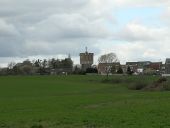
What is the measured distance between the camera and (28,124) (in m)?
21.2

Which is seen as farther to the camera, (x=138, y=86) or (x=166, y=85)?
(x=138, y=86)

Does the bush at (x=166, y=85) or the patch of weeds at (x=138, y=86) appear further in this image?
the patch of weeds at (x=138, y=86)

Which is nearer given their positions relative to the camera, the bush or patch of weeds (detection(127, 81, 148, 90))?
the bush

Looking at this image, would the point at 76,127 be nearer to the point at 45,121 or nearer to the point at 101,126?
the point at 101,126

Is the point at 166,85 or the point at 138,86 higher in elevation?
the point at 166,85

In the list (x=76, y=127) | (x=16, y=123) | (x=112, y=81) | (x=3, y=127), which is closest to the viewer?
(x=76, y=127)

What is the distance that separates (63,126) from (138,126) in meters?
3.21

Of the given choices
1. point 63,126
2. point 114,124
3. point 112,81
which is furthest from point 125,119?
point 112,81

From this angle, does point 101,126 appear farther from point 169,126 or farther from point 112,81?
point 112,81

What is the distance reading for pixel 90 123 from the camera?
2056cm

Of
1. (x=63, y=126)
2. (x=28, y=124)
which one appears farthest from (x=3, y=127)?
(x=63, y=126)

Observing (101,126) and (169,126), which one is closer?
(169,126)

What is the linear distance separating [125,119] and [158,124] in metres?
2.93

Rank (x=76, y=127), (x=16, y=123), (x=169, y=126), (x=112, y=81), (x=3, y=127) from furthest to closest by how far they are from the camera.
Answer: (x=112, y=81)
(x=16, y=123)
(x=3, y=127)
(x=76, y=127)
(x=169, y=126)
